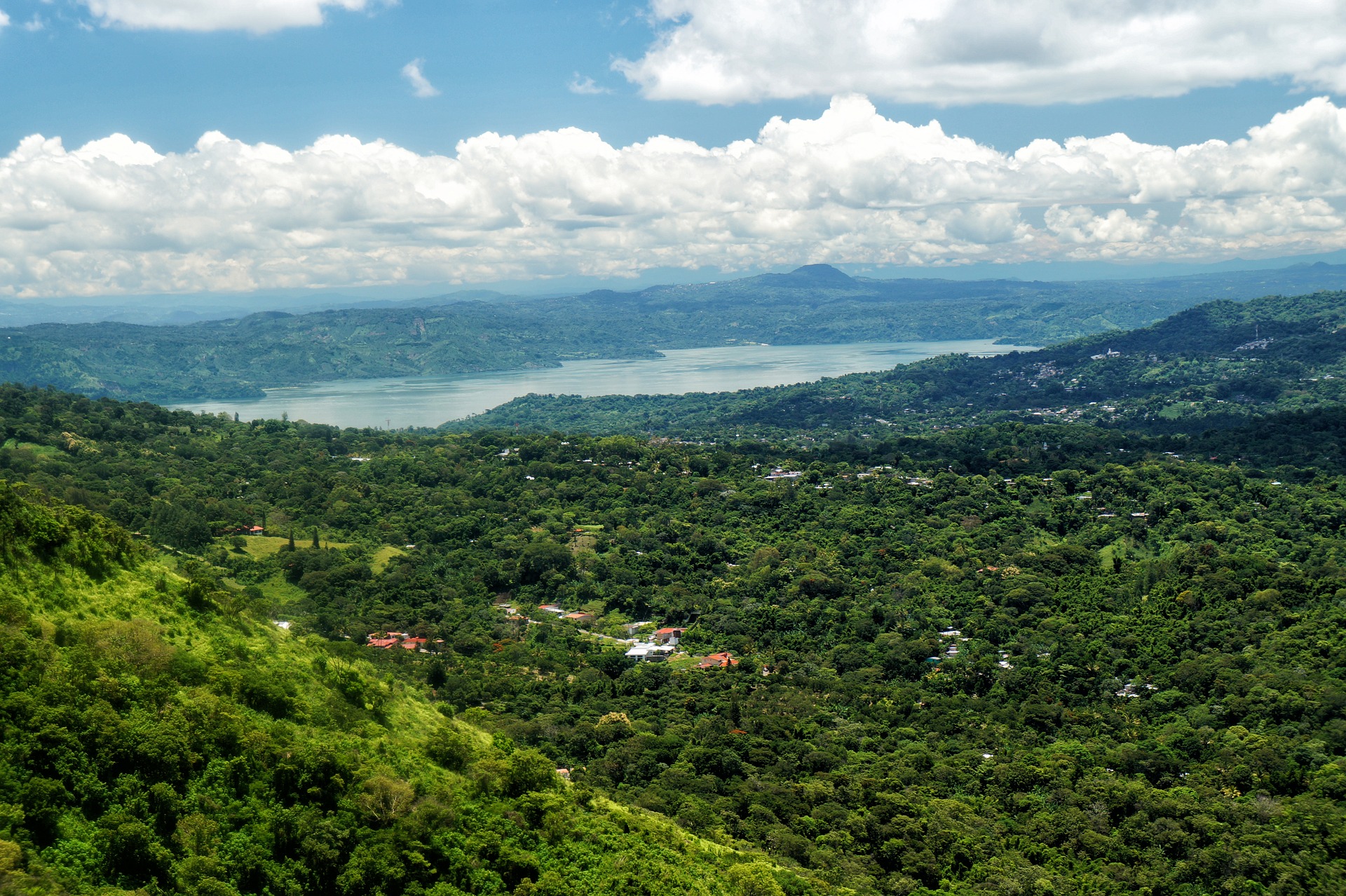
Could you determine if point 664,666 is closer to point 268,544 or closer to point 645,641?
point 645,641

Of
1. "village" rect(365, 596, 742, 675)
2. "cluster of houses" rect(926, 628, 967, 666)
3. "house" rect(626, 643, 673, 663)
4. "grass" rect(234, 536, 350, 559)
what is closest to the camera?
"village" rect(365, 596, 742, 675)

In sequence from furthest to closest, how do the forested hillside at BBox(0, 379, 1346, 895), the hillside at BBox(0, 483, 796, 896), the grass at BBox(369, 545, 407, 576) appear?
the grass at BBox(369, 545, 407, 576), the forested hillside at BBox(0, 379, 1346, 895), the hillside at BBox(0, 483, 796, 896)

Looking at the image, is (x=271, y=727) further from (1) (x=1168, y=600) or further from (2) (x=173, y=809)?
(1) (x=1168, y=600)

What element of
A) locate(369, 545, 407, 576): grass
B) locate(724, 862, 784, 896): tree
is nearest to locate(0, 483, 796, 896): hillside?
locate(724, 862, 784, 896): tree

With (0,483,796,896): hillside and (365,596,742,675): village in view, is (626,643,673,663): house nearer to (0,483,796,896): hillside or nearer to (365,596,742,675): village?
(365,596,742,675): village

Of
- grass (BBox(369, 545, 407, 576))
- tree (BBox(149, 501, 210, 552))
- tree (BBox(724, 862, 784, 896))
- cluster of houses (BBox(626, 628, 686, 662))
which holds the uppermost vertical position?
tree (BBox(149, 501, 210, 552))

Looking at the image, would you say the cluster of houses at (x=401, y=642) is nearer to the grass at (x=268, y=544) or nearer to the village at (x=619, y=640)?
Result: the village at (x=619, y=640)
